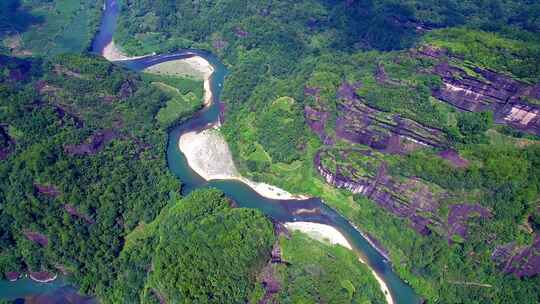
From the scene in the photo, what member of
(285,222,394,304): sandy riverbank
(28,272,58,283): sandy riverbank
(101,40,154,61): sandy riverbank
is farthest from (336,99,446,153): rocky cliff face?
(101,40,154,61): sandy riverbank

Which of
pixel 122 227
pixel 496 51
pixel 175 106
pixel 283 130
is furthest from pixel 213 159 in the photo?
pixel 496 51

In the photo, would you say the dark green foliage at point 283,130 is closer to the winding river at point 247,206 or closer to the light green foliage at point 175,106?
the winding river at point 247,206

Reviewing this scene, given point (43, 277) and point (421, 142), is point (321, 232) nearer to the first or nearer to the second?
point (421, 142)

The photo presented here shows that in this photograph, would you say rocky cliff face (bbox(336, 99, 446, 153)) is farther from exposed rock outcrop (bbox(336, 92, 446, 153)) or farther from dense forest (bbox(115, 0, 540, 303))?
dense forest (bbox(115, 0, 540, 303))

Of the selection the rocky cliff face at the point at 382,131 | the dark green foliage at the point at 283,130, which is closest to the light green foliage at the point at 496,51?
the rocky cliff face at the point at 382,131

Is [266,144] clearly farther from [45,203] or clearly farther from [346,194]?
[45,203]
